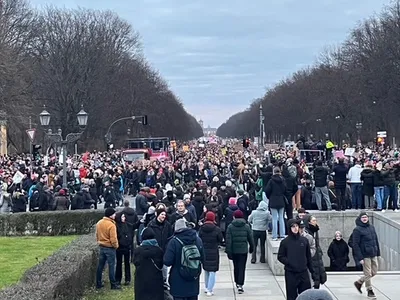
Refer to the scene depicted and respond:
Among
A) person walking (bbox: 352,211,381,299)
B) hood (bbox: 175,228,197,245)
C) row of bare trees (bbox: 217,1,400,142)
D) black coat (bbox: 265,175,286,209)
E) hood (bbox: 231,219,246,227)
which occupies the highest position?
row of bare trees (bbox: 217,1,400,142)

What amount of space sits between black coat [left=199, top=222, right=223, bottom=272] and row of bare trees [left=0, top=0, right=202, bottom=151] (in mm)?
39386

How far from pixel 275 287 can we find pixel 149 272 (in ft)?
17.6

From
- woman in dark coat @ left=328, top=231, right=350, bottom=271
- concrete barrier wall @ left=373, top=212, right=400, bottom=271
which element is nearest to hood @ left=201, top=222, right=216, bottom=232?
woman in dark coat @ left=328, top=231, right=350, bottom=271

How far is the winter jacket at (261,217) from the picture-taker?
17891mm

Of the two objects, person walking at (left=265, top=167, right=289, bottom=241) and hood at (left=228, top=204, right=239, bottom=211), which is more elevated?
person walking at (left=265, top=167, right=289, bottom=241)

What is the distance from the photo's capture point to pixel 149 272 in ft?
34.8

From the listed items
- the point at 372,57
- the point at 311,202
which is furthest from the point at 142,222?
the point at 372,57

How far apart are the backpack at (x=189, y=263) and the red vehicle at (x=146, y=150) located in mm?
45120

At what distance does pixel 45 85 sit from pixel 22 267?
54330mm

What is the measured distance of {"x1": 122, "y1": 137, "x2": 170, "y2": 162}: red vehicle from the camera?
195 ft

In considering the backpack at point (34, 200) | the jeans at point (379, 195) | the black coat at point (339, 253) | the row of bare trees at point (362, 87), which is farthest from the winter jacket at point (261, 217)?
the row of bare trees at point (362, 87)

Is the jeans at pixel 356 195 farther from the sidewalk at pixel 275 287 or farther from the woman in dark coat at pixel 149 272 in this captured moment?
the woman in dark coat at pixel 149 272

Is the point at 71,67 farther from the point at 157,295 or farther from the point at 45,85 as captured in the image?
the point at 157,295

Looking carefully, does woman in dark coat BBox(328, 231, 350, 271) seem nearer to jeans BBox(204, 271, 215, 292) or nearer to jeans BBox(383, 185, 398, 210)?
jeans BBox(204, 271, 215, 292)
